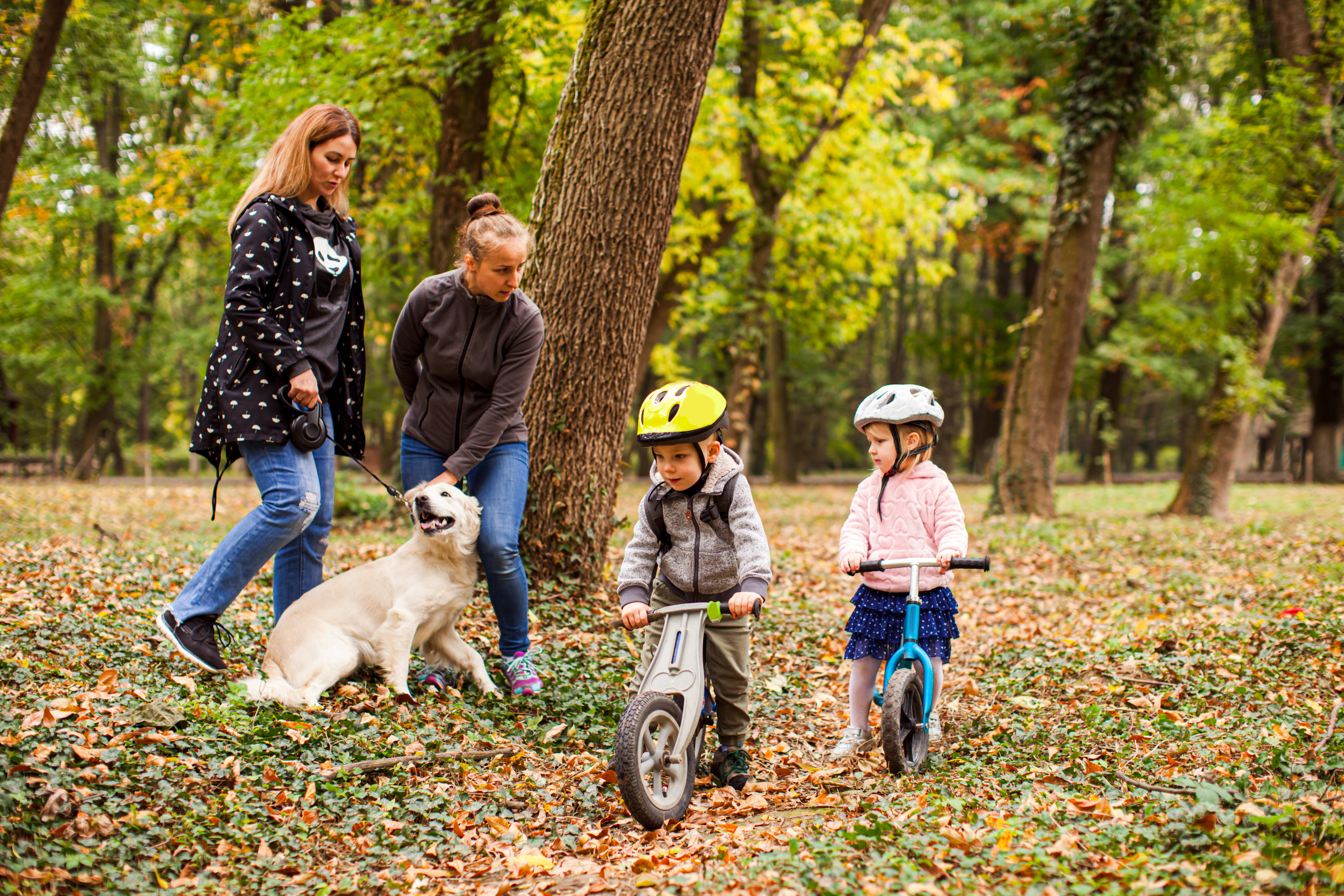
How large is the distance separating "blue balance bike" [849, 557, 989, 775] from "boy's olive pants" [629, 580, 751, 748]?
23.1 inches

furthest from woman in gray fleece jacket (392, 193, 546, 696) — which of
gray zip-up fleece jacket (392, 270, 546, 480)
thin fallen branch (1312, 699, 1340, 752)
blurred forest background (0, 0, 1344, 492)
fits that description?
blurred forest background (0, 0, 1344, 492)

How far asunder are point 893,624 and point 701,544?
3.87ft

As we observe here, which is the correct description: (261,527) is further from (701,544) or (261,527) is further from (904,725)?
(904,725)

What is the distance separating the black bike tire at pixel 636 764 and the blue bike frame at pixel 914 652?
1205 mm

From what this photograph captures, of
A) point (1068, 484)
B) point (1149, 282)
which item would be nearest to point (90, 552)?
point (1068, 484)

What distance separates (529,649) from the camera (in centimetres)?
483

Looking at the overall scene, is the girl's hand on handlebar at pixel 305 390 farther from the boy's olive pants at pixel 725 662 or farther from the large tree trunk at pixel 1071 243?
the large tree trunk at pixel 1071 243

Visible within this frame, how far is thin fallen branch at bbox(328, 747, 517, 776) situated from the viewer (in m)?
3.64

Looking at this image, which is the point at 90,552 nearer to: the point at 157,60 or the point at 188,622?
the point at 188,622

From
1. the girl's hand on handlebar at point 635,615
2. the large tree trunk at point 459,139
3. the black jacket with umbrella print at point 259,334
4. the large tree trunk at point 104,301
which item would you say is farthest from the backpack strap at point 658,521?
the large tree trunk at point 104,301

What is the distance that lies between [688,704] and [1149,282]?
123 ft

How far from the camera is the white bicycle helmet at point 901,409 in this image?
13.6 ft

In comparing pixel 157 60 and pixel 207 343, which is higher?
pixel 157 60

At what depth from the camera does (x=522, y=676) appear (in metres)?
4.63
